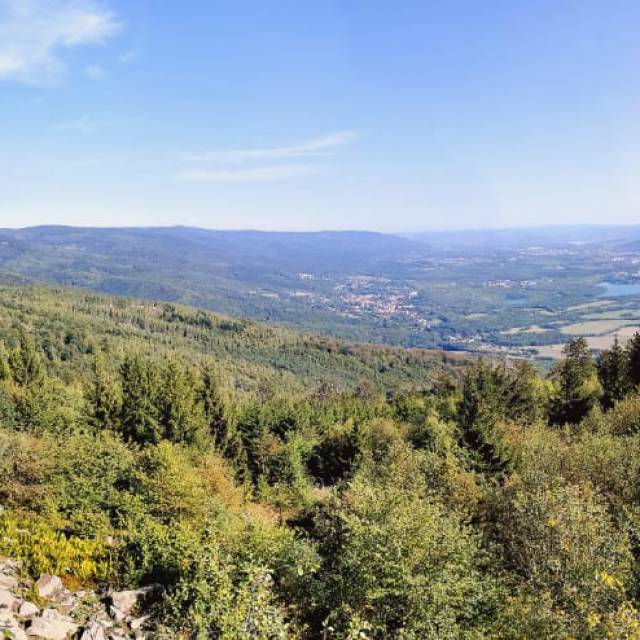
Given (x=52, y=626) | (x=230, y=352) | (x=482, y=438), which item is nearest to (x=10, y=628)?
(x=52, y=626)

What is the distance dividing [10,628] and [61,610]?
2270mm

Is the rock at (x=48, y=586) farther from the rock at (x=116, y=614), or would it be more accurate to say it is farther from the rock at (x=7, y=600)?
the rock at (x=116, y=614)

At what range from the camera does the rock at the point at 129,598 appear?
45.1 feet

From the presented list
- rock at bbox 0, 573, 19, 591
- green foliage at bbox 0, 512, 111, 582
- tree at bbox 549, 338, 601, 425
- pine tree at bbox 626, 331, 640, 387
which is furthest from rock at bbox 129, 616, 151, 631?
pine tree at bbox 626, 331, 640, 387

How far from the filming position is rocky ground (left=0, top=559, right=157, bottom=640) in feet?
38.8

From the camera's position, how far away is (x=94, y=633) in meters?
12.2

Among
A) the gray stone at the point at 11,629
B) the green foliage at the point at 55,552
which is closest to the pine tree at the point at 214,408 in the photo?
the green foliage at the point at 55,552

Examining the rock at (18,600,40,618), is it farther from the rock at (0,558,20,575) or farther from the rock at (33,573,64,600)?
the rock at (0,558,20,575)

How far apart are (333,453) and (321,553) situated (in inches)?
1194

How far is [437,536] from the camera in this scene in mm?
14992

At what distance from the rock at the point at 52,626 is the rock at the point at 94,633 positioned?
0.34 meters

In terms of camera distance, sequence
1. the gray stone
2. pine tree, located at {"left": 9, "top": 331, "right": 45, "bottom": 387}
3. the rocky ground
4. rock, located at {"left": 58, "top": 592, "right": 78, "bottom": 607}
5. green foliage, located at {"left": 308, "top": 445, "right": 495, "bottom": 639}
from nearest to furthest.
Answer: the gray stone → the rocky ground → green foliage, located at {"left": 308, "top": 445, "right": 495, "bottom": 639} → rock, located at {"left": 58, "top": 592, "right": 78, "bottom": 607} → pine tree, located at {"left": 9, "top": 331, "right": 45, "bottom": 387}

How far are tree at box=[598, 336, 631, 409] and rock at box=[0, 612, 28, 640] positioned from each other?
53.2 meters

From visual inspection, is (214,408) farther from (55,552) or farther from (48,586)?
(48,586)
